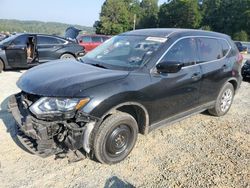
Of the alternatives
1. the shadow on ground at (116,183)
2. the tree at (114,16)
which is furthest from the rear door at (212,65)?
the tree at (114,16)

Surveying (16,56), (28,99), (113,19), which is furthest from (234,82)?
(113,19)

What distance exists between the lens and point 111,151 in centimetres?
372

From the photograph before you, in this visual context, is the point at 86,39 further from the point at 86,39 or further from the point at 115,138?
the point at 115,138

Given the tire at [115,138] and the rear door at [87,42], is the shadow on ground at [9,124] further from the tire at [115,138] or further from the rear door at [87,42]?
the rear door at [87,42]

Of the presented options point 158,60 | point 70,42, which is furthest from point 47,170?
point 70,42

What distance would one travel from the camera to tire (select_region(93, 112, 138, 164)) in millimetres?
3500

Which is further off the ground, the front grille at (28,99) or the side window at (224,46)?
the side window at (224,46)

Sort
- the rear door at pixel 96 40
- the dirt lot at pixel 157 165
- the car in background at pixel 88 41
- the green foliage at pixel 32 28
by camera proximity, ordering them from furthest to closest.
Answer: the green foliage at pixel 32 28
the rear door at pixel 96 40
the car in background at pixel 88 41
the dirt lot at pixel 157 165

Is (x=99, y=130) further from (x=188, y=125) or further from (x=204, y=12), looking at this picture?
(x=204, y=12)

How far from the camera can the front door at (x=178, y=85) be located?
13.3 feet

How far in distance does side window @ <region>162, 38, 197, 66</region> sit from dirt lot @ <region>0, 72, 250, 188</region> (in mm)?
1303

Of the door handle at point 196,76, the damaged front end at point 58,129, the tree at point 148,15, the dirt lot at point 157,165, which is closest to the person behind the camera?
the damaged front end at point 58,129

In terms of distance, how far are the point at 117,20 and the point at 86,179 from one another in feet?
222

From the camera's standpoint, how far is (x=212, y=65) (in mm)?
5082
